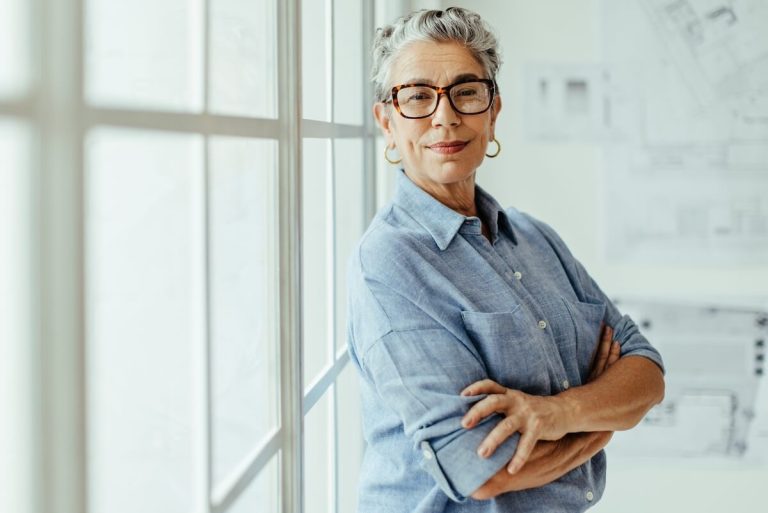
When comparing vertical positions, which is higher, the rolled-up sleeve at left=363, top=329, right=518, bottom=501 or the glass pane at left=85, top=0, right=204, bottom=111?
the glass pane at left=85, top=0, right=204, bottom=111

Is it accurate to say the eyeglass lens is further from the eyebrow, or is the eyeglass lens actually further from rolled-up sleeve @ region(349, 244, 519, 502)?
rolled-up sleeve @ region(349, 244, 519, 502)

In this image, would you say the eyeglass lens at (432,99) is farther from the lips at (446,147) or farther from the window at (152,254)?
the window at (152,254)

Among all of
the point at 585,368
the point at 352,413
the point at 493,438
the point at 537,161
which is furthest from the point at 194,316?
the point at 537,161

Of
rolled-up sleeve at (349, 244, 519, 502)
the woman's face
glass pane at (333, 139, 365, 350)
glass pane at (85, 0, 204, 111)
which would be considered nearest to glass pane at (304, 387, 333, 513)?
glass pane at (333, 139, 365, 350)

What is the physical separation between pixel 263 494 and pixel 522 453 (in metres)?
0.36

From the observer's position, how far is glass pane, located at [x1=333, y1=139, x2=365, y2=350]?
1969mm

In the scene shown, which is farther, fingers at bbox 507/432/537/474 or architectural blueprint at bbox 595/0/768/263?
architectural blueprint at bbox 595/0/768/263

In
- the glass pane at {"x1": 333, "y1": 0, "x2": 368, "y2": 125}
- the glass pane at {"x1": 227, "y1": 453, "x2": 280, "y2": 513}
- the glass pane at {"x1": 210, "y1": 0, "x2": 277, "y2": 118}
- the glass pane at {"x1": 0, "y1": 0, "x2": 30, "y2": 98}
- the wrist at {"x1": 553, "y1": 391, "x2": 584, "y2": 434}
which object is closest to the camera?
the glass pane at {"x1": 0, "y1": 0, "x2": 30, "y2": 98}

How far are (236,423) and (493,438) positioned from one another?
36 centimetres

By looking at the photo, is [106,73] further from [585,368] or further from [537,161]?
[537,161]

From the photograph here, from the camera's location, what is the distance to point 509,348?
1.35m

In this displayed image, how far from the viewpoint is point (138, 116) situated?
2.46ft

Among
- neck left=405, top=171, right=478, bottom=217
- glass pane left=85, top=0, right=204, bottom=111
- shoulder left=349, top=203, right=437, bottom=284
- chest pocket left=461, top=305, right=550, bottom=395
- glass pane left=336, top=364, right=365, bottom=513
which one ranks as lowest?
glass pane left=336, top=364, right=365, bottom=513

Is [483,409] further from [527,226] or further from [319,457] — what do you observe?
[319,457]
